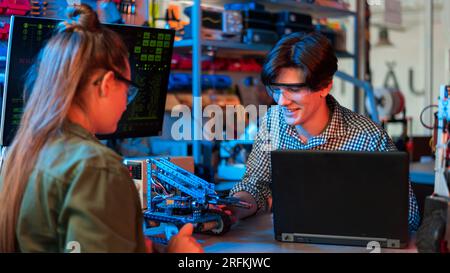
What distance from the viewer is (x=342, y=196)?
148 cm

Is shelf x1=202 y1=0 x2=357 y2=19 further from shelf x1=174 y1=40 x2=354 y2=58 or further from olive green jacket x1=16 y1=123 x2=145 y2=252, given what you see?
olive green jacket x1=16 y1=123 x2=145 y2=252

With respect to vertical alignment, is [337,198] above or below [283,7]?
below

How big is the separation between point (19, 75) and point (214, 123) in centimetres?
180

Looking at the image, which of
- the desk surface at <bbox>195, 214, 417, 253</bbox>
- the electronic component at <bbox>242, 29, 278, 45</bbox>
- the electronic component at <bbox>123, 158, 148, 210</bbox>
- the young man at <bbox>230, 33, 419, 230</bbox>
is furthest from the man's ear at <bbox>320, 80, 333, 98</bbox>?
the electronic component at <bbox>242, 29, 278, 45</bbox>

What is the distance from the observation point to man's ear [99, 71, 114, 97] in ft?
3.99

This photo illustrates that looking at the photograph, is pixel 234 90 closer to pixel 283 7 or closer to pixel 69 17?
pixel 283 7

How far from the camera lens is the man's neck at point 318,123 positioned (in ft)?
6.58

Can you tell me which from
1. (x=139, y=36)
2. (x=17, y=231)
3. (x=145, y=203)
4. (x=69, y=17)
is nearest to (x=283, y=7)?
(x=139, y=36)

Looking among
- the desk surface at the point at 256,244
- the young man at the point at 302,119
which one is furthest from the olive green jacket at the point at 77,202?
the young man at the point at 302,119

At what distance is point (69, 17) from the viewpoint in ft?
4.48

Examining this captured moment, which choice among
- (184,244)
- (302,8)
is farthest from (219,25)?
(184,244)

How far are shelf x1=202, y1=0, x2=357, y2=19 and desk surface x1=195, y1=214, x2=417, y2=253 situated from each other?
2.50 meters

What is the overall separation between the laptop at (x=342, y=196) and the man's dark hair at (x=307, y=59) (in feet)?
1.38

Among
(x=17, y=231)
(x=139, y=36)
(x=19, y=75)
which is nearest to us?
(x=17, y=231)
